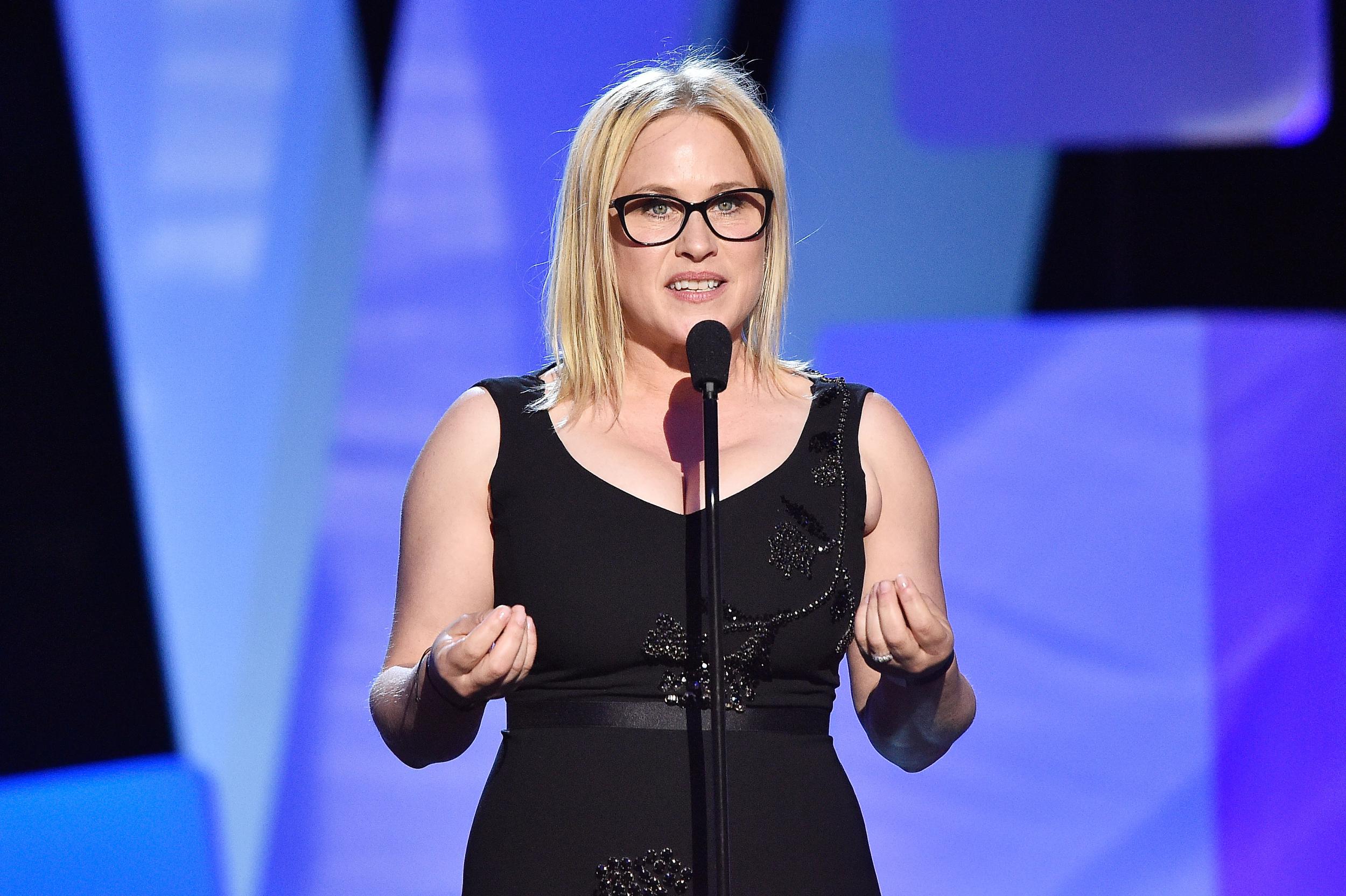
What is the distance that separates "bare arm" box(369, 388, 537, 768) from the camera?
48.3 inches

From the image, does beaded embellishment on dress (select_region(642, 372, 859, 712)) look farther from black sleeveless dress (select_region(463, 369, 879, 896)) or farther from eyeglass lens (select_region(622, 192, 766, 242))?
eyeglass lens (select_region(622, 192, 766, 242))

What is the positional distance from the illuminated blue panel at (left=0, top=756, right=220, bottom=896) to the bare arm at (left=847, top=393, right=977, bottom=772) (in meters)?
1.41

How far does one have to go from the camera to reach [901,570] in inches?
55.1

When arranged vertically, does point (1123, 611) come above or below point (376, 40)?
below

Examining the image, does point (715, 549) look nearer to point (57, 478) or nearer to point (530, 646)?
point (530, 646)

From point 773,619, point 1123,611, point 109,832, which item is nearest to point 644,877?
point 773,619

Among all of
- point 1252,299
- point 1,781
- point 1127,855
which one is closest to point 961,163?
point 1252,299

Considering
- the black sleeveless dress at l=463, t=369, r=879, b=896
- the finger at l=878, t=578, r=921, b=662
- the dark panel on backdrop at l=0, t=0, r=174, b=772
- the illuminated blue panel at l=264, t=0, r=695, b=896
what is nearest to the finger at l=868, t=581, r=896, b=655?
the finger at l=878, t=578, r=921, b=662

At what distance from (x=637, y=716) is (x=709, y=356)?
37 centimetres

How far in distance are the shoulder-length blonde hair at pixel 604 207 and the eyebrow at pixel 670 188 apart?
4 cm

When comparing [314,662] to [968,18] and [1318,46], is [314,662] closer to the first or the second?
[968,18]

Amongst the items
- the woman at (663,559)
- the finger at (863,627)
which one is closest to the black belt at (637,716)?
the woman at (663,559)

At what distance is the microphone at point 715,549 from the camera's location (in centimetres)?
95

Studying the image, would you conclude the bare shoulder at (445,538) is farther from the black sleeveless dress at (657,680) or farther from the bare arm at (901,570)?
the bare arm at (901,570)
